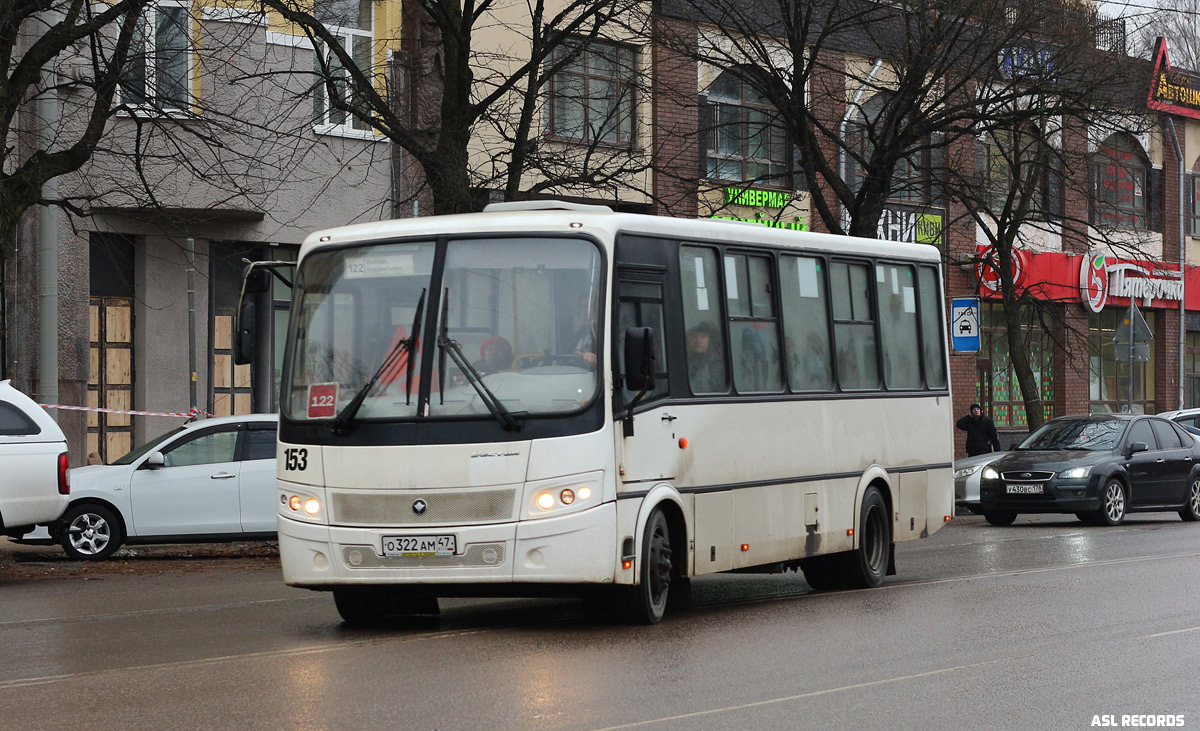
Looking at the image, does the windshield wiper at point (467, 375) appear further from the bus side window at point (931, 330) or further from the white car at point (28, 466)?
the white car at point (28, 466)

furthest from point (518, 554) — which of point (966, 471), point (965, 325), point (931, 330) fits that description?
point (965, 325)

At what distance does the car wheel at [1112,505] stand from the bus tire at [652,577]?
13.4 meters

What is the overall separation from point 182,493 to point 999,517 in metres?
11.9

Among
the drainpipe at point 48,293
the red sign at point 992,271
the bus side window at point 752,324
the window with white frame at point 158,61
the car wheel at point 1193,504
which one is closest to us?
the bus side window at point 752,324

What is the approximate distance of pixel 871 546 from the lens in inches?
590

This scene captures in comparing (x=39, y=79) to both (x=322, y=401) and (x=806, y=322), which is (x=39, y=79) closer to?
(x=322, y=401)

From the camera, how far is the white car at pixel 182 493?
1842 cm

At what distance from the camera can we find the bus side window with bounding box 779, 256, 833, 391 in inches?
533

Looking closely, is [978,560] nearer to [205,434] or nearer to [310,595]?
[310,595]

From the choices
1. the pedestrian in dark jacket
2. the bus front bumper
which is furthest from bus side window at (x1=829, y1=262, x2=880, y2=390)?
the pedestrian in dark jacket

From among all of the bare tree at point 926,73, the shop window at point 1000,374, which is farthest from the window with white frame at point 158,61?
the shop window at point 1000,374

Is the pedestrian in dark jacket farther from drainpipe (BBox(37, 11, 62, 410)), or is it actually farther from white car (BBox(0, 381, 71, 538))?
white car (BBox(0, 381, 71, 538))

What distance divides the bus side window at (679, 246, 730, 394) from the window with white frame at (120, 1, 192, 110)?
285 inches

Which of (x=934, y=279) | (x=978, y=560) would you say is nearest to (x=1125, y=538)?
(x=978, y=560)
